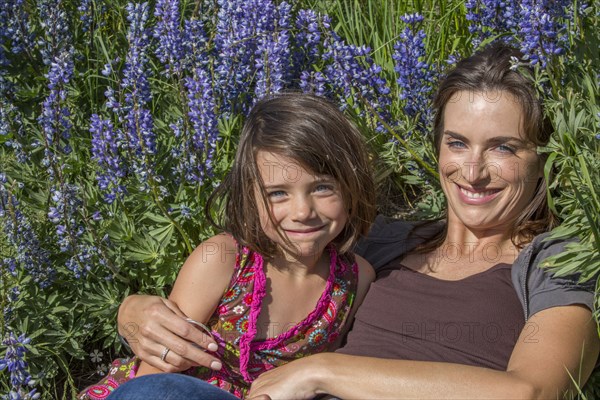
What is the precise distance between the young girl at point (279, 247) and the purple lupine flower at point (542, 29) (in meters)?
0.62

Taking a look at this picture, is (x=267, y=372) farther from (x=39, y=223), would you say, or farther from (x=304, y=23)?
(x=304, y=23)

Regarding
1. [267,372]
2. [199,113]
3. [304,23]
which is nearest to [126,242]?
[199,113]

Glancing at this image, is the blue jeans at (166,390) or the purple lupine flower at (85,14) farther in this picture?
the purple lupine flower at (85,14)

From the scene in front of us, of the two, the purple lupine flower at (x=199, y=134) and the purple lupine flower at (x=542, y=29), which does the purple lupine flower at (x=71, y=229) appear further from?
the purple lupine flower at (x=542, y=29)

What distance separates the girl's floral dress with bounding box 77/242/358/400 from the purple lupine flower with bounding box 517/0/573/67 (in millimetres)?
936

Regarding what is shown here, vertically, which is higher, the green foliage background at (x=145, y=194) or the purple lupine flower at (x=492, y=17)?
the purple lupine flower at (x=492, y=17)

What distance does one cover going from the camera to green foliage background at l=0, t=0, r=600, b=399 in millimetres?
2762

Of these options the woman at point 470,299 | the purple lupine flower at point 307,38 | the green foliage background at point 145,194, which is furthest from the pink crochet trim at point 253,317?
the purple lupine flower at point 307,38

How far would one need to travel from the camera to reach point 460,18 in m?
4.38

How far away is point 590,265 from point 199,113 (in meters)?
1.42

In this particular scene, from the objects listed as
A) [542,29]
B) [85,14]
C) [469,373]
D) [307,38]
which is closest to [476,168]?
[542,29]

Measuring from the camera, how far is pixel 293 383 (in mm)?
2688

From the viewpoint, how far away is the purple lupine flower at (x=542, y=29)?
2775 mm

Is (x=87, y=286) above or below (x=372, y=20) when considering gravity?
below
